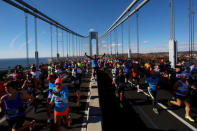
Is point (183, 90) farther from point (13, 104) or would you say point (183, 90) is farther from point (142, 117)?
point (13, 104)

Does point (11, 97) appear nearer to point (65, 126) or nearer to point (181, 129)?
point (65, 126)

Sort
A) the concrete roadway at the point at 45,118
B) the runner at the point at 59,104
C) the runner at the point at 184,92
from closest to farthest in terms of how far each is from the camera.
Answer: the runner at the point at 59,104, the concrete roadway at the point at 45,118, the runner at the point at 184,92

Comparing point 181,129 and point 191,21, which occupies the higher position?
point 191,21

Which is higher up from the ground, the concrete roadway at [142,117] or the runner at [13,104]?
the runner at [13,104]

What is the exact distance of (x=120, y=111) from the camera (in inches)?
199

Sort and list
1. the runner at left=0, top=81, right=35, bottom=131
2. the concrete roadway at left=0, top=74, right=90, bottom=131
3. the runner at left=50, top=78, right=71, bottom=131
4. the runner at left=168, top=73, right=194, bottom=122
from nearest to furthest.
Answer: the runner at left=0, top=81, right=35, bottom=131 < the runner at left=50, top=78, right=71, bottom=131 < the concrete roadway at left=0, top=74, right=90, bottom=131 < the runner at left=168, top=73, right=194, bottom=122

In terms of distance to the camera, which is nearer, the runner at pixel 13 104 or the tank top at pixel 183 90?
the runner at pixel 13 104

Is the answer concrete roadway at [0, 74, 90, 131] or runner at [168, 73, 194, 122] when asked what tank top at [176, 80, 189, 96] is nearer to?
runner at [168, 73, 194, 122]

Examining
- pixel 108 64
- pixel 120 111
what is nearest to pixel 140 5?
pixel 108 64

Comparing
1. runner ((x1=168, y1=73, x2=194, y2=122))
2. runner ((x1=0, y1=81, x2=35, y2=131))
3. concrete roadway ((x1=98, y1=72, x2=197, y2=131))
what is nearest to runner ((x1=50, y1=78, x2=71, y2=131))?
runner ((x1=0, y1=81, x2=35, y2=131))

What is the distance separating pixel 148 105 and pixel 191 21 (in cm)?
969

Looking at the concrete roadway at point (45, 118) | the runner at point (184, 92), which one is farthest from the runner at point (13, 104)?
the runner at point (184, 92)

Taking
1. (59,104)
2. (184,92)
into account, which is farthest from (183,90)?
(59,104)

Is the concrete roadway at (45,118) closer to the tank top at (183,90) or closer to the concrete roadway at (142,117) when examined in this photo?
the concrete roadway at (142,117)
